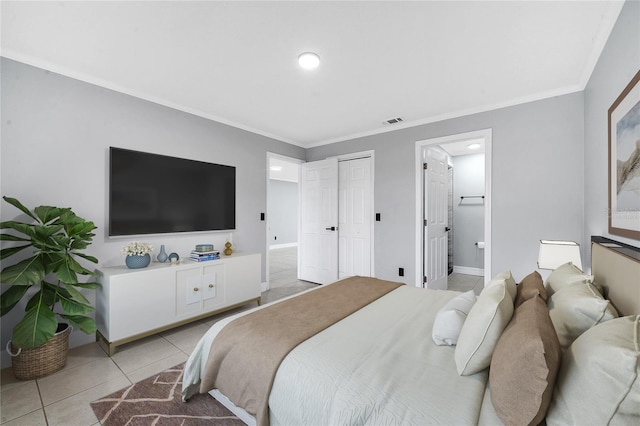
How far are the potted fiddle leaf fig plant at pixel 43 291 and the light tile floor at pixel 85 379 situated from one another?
14 cm

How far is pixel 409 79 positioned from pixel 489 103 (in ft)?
4.00

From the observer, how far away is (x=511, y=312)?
1.23 meters

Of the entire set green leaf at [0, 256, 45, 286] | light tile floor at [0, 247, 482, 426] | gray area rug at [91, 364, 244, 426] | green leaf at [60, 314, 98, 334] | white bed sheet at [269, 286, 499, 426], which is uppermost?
green leaf at [0, 256, 45, 286]

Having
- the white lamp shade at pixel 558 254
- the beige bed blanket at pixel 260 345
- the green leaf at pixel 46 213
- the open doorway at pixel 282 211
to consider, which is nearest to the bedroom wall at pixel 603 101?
the white lamp shade at pixel 558 254

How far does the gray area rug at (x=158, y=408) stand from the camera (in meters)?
1.57

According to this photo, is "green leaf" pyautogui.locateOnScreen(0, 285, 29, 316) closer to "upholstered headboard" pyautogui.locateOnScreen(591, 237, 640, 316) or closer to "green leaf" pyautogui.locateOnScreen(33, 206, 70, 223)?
"green leaf" pyautogui.locateOnScreen(33, 206, 70, 223)

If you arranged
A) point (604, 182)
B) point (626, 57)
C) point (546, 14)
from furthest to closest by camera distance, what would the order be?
point (604, 182) < point (546, 14) < point (626, 57)

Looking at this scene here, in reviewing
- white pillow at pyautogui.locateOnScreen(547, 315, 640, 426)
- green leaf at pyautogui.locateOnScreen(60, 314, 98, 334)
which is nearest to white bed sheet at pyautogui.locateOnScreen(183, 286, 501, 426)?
white pillow at pyautogui.locateOnScreen(547, 315, 640, 426)

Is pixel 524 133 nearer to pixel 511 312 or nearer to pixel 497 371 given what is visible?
pixel 511 312

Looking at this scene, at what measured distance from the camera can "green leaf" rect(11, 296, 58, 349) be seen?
5.89ft

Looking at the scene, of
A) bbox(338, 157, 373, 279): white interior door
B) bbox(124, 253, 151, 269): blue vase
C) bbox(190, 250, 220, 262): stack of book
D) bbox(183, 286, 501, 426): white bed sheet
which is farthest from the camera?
bbox(338, 157, 373, 279): white interior door

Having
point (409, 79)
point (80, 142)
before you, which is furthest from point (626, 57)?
point (80, 142)

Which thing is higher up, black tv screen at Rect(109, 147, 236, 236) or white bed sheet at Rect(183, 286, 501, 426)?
black tv screen at Rect(109, 147, 236, 236)

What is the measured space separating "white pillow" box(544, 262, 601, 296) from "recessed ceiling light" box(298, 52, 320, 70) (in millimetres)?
2213
